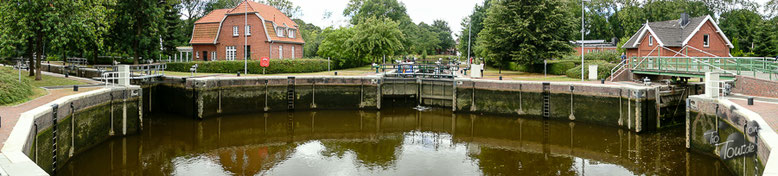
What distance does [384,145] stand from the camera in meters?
19.0

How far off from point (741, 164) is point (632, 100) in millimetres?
8272

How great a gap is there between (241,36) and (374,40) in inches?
464

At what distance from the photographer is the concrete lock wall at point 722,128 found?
11.3 metres

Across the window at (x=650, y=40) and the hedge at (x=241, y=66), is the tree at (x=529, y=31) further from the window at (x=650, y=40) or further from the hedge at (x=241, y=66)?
the hedge at (x=241, y=66)

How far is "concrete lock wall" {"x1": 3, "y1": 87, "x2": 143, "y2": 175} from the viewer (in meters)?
12.4

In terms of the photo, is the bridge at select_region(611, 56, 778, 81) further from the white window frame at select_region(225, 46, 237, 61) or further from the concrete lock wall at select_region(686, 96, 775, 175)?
the white window frame at select_region(225, 46, 237, 61)

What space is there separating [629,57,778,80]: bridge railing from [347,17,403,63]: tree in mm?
22692

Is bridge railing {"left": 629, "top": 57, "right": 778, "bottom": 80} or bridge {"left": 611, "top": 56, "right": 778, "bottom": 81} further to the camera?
bridge {"left": 611, "top": 56, "right": 778, "bottom": 81}

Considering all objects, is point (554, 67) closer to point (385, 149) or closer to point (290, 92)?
point (290, 92)

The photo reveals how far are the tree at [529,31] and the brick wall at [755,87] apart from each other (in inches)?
609

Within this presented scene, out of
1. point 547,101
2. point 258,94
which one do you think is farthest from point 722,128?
point 258,94

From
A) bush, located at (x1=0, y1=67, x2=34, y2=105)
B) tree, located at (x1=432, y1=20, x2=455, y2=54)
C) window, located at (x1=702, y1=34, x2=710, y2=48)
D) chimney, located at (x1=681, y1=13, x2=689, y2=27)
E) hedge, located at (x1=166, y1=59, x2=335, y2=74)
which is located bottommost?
bush, located at (x1=0, y1=67, x2=34, y2=105)

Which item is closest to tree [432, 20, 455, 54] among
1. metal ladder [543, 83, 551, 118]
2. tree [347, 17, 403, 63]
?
tree [347, 17, 403, 63]

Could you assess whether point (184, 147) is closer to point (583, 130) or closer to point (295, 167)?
point (295, 167)
